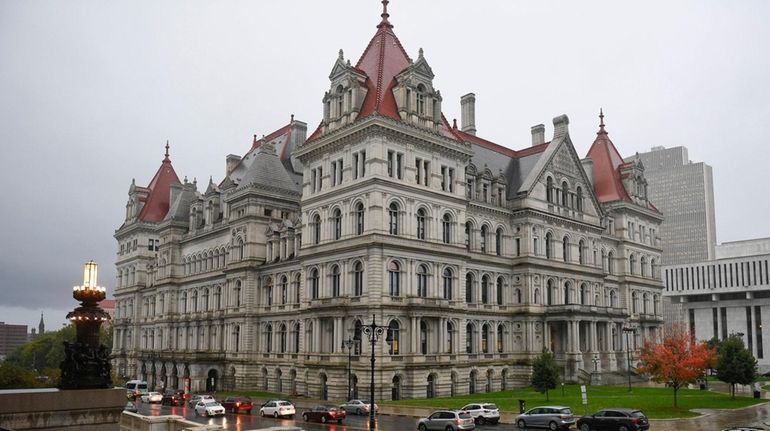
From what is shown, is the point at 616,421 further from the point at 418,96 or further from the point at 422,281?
the point at 418,96

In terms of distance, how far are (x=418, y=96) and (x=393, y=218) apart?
11412 millimetres

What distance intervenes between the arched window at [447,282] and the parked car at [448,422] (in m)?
23.5

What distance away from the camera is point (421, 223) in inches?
2475

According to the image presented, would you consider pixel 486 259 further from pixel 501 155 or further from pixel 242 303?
pixel 242 303

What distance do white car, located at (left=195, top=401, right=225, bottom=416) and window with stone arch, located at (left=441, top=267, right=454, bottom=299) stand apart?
71.4 ft

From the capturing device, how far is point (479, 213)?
7119cm

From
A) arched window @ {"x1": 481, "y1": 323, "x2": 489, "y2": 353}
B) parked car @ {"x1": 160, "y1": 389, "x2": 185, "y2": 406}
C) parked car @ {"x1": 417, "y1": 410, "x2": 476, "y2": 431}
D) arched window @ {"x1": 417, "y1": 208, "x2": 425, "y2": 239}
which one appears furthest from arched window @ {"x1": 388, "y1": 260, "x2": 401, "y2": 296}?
parked car @ {"x1": 160, "y1": 389, "x2": 185, "y2": 406}

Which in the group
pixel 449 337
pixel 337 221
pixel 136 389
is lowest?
pixel 136 389

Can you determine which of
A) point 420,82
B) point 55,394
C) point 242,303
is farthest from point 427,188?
point 55,394

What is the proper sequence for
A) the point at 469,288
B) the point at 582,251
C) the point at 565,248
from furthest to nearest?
the point at 582,251 < the point at 565,248 < the point at 469,288

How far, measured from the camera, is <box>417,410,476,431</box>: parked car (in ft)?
130

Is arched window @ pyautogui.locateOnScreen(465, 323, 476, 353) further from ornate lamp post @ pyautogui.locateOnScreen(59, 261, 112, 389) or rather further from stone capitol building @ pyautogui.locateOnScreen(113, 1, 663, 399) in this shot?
ornate lamp post @ pyautogui.locateOnScreen(59, 261, 112, 389)

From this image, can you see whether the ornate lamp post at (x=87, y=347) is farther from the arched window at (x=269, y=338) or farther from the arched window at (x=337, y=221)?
the arched window at (x=269, y=338)

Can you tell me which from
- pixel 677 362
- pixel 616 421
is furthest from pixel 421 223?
pixel 616 421
